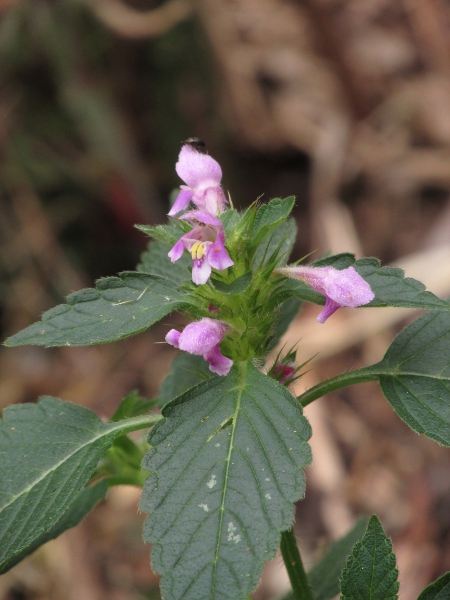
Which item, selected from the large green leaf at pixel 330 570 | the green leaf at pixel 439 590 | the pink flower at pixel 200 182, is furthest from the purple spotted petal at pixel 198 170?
the large green leaf at pixel 330 570

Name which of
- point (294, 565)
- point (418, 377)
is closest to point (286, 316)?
point (418, 377)

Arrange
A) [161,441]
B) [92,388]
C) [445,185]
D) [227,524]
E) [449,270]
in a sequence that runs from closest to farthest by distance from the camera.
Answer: [227,524] < [161,441] < [449,270] < [92,388] < [445,185]

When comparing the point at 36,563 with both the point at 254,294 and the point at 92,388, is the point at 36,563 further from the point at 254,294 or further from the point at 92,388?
the point at 254,294

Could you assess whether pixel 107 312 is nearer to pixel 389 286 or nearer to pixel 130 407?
pixel 130 407

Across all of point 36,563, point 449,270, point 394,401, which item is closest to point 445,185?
point 449,270

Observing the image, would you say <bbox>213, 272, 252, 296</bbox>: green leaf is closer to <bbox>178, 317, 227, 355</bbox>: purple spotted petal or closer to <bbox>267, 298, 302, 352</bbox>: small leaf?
<bbox>178, 317, 227, 355</bbox>: purple spotted petal

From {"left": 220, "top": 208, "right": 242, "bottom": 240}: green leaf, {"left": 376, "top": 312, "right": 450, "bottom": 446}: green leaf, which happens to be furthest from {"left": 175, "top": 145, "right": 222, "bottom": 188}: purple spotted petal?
{"left": 376, "top": 312, "right": 450, "bottom": 446}: green leaf
